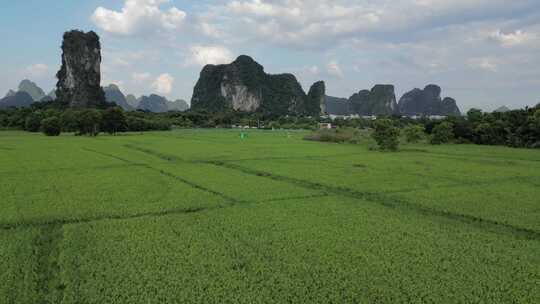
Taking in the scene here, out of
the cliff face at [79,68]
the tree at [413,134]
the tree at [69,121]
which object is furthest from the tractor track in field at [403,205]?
the cliff face at [79,68]

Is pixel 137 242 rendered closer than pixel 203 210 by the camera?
Yes

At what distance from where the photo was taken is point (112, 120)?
6109cm

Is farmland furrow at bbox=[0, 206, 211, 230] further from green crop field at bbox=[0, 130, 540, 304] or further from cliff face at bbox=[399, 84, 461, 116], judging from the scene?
cliff face at bbox=[399, 84, 461, 116]

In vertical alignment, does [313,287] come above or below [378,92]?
below

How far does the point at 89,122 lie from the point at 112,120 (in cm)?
395

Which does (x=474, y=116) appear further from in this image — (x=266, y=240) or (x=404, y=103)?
(x=404, y=103)

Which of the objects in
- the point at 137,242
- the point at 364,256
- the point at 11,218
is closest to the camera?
the point at 364,256

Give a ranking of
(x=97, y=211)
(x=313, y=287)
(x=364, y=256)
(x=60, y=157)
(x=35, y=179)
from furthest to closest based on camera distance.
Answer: (x=60, y=157), (x=35, y=179), (x=97, y=211), (x=364, y=256), (x=313, y=287)

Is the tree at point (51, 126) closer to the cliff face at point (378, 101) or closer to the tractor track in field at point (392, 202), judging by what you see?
the tractor track in field at point (392, 202)

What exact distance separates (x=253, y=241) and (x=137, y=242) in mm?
2610

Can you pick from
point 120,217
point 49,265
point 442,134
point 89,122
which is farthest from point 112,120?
point 49,265

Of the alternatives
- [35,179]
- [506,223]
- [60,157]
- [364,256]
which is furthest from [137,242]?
[60,157]

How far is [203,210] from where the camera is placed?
1217 cm

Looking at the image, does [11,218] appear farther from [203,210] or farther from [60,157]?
[60,157]
